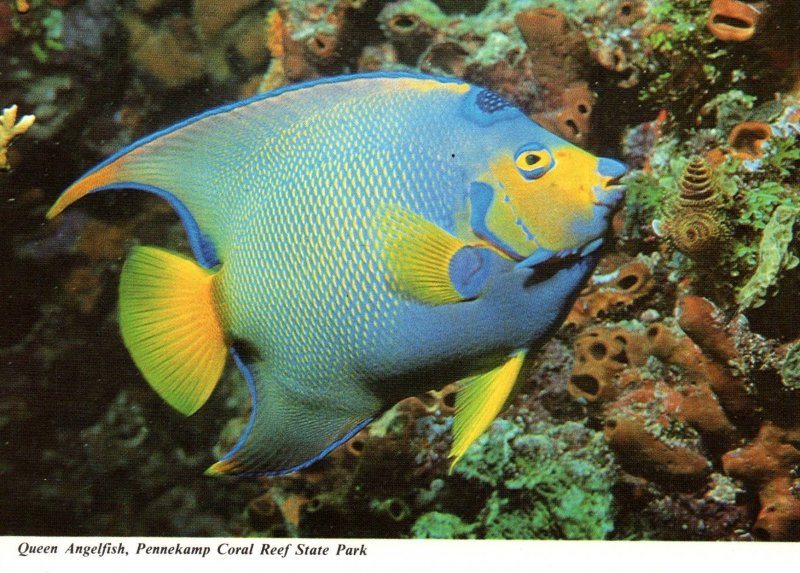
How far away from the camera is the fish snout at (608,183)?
634 mm

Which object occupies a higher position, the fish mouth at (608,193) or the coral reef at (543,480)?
the fish mouth at (608,193)

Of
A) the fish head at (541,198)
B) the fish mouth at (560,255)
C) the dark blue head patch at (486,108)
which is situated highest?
the dark blue head patch at (486,108)

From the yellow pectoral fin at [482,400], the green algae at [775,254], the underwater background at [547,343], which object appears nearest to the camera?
the yellow pectoral fin at [482,400]

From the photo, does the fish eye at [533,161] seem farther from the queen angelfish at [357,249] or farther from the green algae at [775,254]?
the green algae at [775,254]

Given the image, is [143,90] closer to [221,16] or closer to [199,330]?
[221,16]

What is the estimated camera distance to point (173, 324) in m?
0.80

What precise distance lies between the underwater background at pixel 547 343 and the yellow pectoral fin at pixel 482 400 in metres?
0.47

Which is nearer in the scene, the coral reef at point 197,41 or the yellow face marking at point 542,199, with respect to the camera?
the yellow face marking at point 542,199

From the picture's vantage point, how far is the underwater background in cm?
110

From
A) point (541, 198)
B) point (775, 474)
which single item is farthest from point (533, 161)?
point (775, 474)

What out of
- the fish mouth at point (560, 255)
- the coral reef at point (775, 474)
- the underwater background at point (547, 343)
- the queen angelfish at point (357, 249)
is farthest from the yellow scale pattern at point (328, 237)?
the coral reef at point (775, 474)

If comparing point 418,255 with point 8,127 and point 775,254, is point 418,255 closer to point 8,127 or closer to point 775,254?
point 775,254

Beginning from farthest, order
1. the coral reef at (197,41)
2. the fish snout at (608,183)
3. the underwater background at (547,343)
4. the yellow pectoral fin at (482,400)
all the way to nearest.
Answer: the coral reef at (197,41)
the underwater background at (547,343)
the yellow pectoral fin at (482,400)
the fish snout at (608,183)

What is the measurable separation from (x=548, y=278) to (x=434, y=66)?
912mm
